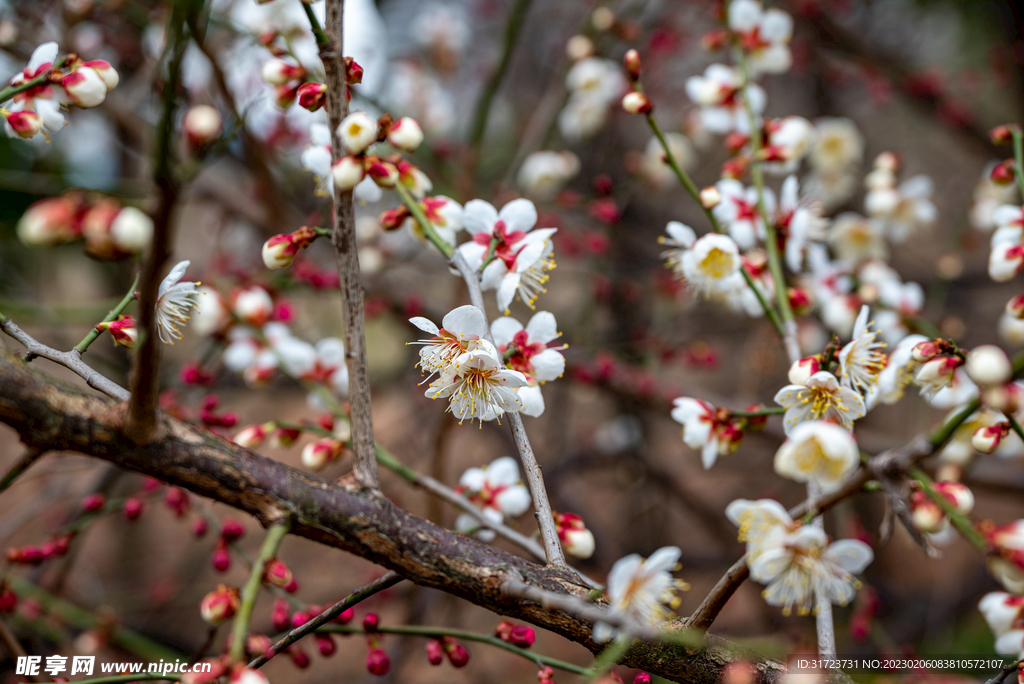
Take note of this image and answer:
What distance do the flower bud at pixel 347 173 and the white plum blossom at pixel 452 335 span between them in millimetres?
191

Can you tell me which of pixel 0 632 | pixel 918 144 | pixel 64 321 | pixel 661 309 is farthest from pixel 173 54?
pixel 918 144

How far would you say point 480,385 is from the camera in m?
0.86

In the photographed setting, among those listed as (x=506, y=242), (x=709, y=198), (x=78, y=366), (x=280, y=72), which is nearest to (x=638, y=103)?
(x=709, y=198)

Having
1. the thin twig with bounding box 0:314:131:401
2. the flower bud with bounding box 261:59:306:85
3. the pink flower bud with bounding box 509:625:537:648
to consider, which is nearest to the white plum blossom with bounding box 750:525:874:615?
the pink flower bud with bounding box 509:625:537:648

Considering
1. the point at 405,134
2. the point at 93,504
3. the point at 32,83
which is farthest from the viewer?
the point at 93,504

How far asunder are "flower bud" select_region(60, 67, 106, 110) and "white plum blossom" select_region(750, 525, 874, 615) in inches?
42.4

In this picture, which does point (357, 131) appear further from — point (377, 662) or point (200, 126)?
point (377, 662)

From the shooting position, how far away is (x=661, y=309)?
3242 millimetres

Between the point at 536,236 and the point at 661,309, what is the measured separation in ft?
7.92

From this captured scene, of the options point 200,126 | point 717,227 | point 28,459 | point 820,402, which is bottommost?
point 28,459

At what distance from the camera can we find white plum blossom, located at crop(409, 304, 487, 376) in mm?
780

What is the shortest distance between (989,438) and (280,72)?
3.69 ft

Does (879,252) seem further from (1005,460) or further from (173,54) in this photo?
(173,54)

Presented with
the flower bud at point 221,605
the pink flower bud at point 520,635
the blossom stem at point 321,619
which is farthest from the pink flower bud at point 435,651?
the flower bud at point 221,605
